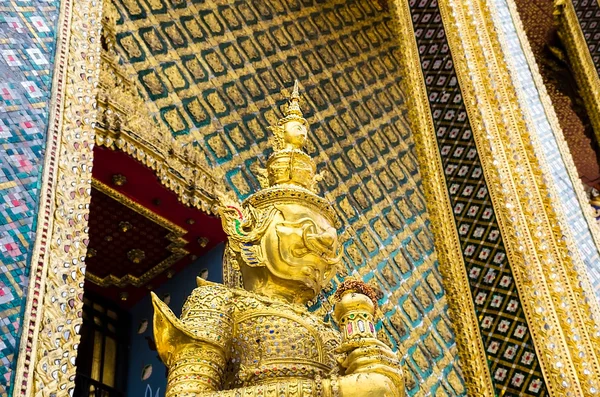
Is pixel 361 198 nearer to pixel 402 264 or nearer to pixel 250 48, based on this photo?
pixel 402 264

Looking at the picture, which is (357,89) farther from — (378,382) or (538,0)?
(378,382)

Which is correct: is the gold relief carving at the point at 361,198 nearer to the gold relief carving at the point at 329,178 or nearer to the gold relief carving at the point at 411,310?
the gold relief carving at the point at 329,178

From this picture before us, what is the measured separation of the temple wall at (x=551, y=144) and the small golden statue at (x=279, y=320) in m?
1.84

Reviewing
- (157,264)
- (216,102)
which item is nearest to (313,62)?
(216,102)

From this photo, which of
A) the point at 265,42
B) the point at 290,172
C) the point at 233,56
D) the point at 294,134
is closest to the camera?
the point at 290,172

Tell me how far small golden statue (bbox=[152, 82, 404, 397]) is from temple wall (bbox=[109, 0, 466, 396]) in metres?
1.80

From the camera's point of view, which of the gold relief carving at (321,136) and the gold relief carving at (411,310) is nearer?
the gold relief carving at (411,310)

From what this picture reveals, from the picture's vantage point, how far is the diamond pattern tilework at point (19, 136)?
6.49ft

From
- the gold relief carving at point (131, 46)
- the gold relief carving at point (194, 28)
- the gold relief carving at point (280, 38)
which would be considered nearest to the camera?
the gold relief carving at point (131, 46)

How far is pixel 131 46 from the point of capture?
444cm

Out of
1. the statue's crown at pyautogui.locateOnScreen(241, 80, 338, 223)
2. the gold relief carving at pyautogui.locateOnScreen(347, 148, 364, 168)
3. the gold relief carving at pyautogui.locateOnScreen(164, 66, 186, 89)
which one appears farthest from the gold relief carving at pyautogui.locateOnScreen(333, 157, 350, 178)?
the statue's crown at pyautogui.locateOnScreen(241, 80, 338, 223)

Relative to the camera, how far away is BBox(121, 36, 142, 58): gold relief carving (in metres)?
4.40

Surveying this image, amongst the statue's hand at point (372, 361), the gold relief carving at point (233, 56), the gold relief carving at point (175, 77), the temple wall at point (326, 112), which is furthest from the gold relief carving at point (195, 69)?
the statue's hand at point (372, 361)

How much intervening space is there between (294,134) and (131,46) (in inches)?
76.0
